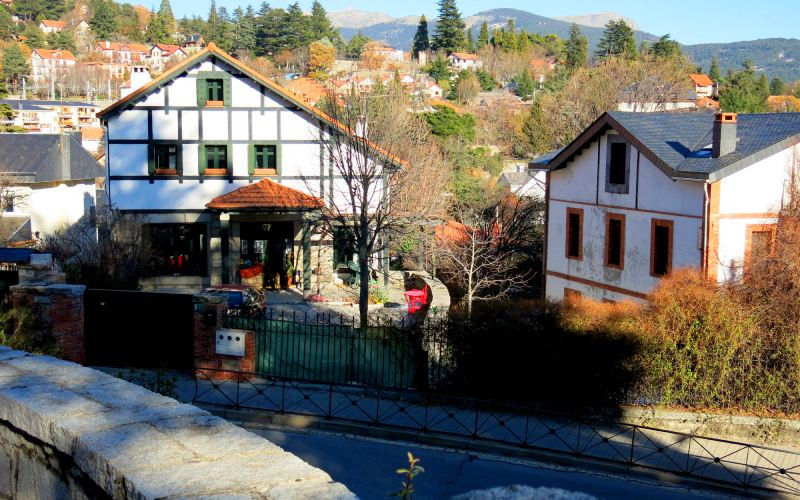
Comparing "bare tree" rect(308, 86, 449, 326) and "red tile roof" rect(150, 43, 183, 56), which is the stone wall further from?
"red tile roof" rect(150, 43, 183, 56)

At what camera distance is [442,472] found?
524 inches

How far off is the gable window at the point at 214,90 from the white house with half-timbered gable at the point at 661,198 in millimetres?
11358

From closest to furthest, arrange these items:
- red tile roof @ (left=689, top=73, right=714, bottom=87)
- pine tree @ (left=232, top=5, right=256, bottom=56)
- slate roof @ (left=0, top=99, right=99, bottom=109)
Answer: slate roof @ (left=0, top=99, right=99, bottom=109), red tile roof @ (left=689, top=73, right=714, bottom=87), pine tree @ (left=232, top=5, right=256, bottom=56)

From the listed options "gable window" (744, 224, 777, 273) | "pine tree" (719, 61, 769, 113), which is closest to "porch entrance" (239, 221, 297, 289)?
"gable window" (744, 224, 777, 273)

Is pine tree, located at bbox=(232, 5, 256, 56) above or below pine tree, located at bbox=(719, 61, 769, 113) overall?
above

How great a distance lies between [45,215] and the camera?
146ft

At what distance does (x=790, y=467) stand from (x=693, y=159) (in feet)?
37.4

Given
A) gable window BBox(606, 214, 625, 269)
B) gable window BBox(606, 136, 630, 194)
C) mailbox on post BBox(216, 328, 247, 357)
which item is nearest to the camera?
mailbox on post BBox(216, 328, 247, 357)

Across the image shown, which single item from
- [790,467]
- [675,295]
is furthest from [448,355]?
[790,467]

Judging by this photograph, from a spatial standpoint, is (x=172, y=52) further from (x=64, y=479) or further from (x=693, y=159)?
(x=64, y=479)

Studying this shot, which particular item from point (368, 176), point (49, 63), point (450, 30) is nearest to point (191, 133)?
point (368, 176)

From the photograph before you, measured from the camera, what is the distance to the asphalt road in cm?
1268

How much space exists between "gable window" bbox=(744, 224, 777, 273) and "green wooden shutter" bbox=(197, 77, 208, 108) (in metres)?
18.2

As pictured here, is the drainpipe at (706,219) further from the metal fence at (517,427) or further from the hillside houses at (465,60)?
the hillside houses at (465,60)
